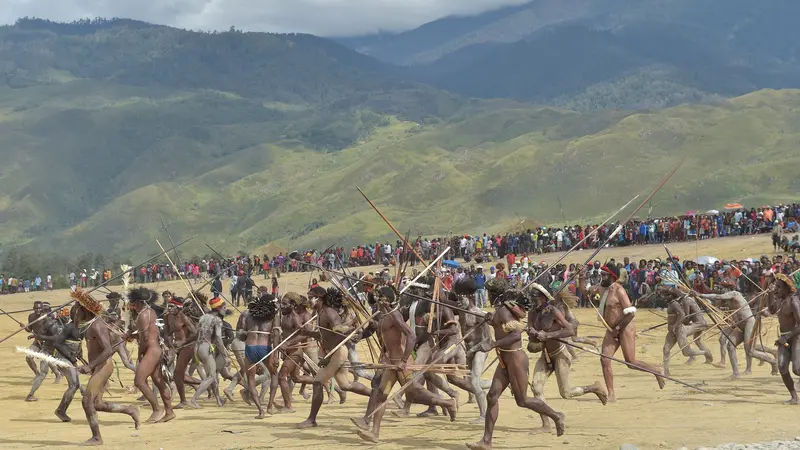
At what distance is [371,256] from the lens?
56.2m

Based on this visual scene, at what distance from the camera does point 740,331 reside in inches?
797

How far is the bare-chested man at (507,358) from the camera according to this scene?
12570 mm

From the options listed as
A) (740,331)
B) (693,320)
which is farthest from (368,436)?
(693,320)

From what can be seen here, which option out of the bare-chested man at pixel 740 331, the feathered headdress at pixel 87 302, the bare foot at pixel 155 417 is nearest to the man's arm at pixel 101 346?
the feathered headdress at pixel 87 302

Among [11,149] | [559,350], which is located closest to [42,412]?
[559,350]

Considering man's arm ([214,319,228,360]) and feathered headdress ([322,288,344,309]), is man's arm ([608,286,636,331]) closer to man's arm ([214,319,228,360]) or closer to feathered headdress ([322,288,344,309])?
feathered headdress ([322,288,344,309])

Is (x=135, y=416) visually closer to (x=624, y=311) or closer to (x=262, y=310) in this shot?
(x=262, y=310)

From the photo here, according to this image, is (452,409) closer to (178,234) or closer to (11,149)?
(178,234)

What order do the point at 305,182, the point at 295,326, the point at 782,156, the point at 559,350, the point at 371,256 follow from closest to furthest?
1. the point at 559,350
2. the point at 295,326
3. the point at 371,256
4. the point at 782,156
5. the point at 305,182

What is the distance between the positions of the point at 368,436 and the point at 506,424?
228 centimetres

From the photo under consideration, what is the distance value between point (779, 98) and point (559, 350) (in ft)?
415

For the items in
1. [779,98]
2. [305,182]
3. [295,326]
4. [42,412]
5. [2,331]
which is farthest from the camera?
[305,182]

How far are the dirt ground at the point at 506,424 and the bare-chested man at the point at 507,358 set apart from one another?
71cm

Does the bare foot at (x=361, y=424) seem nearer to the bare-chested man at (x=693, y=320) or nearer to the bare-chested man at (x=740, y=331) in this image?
the bare-chested man at (x=740, y=331)
